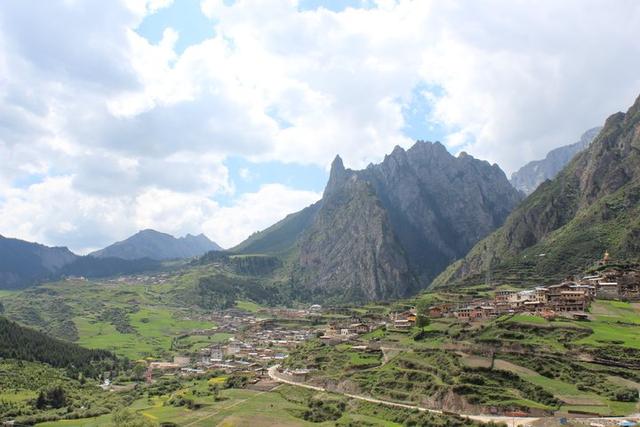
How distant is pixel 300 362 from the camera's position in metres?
108

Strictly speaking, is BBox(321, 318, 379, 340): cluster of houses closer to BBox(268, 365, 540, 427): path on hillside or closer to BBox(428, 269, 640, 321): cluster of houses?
BBox(428, 269, 640, 321): cluster of houses

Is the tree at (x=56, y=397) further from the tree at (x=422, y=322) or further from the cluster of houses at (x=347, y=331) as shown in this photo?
the tree at (x=422, y=322)

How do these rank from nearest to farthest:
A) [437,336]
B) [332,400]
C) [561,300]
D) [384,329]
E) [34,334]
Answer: [332,400] < [437,336] < [561,300] < [384,329] < [34,334]

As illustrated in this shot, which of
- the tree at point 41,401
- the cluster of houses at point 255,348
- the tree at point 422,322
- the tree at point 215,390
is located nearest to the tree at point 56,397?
the tree at point 41,401

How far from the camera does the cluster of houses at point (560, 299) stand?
105875mm

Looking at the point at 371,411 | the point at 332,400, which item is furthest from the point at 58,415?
the point at 371,411

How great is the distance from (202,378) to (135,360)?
4447 centimetres

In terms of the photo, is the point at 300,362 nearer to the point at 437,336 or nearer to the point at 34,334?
the point at 437,336

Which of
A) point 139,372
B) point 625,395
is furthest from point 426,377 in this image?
point 139,372

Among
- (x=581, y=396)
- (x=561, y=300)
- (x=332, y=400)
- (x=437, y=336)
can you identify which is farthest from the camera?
(x=561, y=300)

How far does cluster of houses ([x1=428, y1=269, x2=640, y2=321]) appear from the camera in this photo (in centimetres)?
10588

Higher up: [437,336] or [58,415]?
[437,336]

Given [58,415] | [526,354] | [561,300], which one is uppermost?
[561,300]

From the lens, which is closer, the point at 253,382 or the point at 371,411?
the point at 371,411
